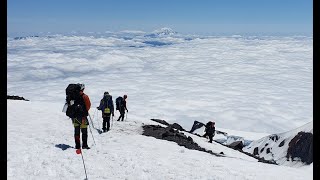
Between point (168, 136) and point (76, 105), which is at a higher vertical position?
point (76, 105)

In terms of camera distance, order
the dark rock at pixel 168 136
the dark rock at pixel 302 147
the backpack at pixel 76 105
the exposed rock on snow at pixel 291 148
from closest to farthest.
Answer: the backpack at pixel 76 105, the dark rock at pixel 168 136, the dark rock at pixel 302 147, the exposed rock on snow at pixel 291 148

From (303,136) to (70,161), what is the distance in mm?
19747

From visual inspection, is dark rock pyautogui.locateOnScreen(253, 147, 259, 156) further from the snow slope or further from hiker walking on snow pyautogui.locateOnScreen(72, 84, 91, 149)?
hiker walking on snow pyautogui.locateOnScreen(72, 84, 91, 149)

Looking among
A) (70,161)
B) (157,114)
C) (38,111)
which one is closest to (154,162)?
(70,161)

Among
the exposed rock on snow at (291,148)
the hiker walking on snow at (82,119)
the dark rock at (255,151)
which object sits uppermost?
the hiker walking on snow at (82,119)

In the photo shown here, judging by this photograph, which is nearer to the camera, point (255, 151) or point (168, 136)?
point (168, 136)

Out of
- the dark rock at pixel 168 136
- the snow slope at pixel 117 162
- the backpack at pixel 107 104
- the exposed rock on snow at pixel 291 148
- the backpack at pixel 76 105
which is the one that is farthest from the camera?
the exposed rock on snow at pixel 291 148

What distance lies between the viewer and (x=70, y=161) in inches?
459

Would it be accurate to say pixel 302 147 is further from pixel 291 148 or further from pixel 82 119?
pixel 82 119

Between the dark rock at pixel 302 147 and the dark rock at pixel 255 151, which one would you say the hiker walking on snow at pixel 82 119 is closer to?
the dark rock at pixel 302 147

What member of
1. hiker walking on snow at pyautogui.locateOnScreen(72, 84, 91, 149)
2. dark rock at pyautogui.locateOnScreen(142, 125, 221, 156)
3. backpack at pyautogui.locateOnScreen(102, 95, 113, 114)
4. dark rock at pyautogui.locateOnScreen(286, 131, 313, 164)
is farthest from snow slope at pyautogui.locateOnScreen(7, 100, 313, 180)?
dark rock at pyautogui.locateOnScreen(286, 131, 313, 164)

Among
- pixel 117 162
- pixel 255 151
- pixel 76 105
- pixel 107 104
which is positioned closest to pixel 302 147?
pixel 255 151

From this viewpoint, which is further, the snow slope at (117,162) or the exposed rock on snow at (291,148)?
the exposed rock on snow at (291,148)

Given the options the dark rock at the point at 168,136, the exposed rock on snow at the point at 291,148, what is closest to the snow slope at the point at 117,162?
the dark rock at the point at 168,136
